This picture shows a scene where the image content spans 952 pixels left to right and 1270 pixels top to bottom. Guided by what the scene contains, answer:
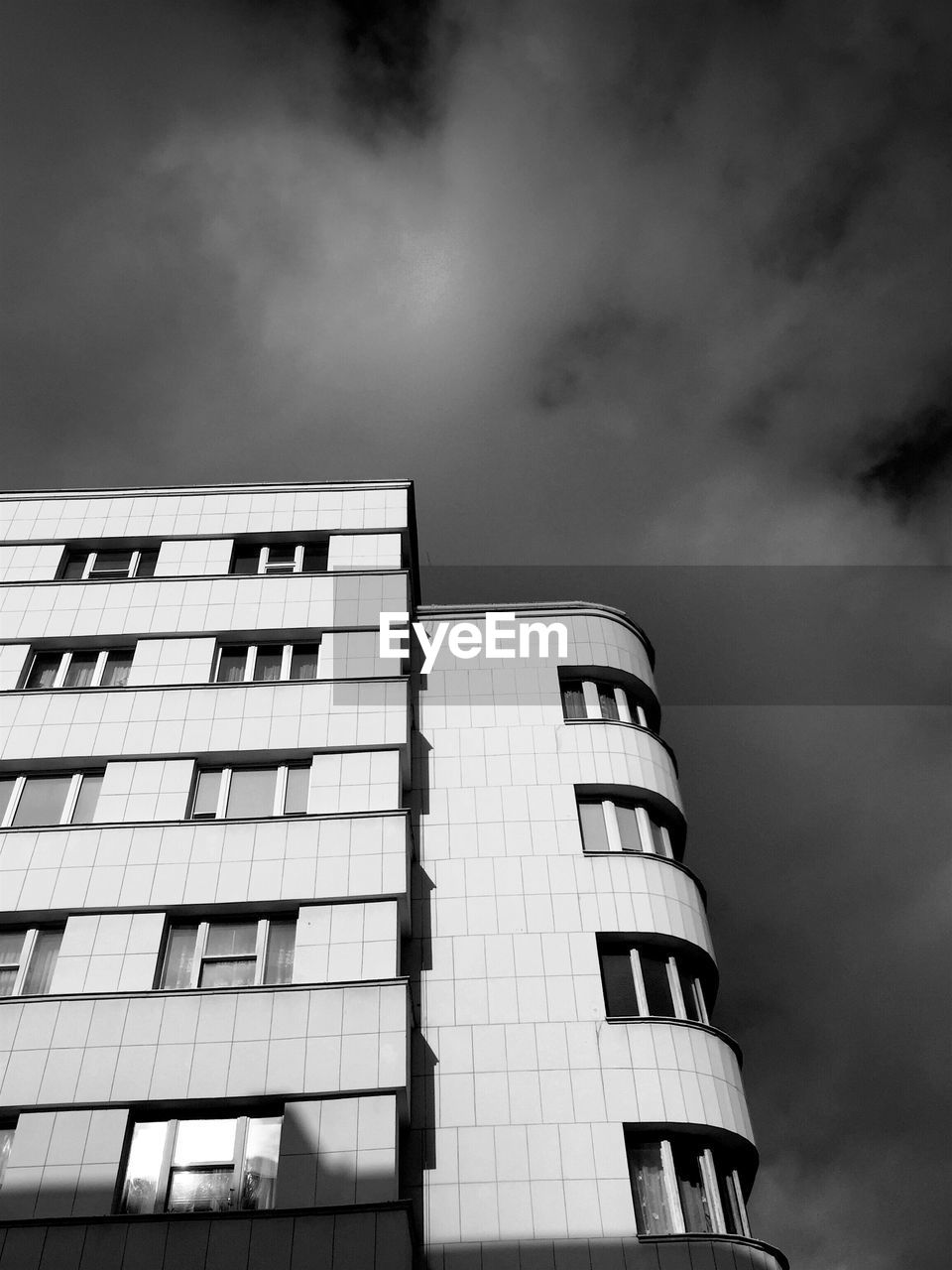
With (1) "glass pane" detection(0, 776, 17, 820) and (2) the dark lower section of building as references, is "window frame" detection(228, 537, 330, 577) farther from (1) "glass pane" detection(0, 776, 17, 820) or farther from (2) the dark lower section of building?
(2) the dark lower section of building

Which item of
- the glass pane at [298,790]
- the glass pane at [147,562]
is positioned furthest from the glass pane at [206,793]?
the glass pane at [147,562]

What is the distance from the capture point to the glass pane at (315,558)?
27.8 metres

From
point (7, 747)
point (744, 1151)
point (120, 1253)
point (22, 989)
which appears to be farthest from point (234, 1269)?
point (7, 747)

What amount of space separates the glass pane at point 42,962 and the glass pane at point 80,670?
6734mm

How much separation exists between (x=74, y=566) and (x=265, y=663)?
6.74m

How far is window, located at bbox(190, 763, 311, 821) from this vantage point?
22.2 metres

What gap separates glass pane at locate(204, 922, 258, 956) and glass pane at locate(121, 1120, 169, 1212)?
10.8 ft

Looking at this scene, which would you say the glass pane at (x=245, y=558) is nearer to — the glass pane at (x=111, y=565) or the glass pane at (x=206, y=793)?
the glass pane at (x=111, y=565)

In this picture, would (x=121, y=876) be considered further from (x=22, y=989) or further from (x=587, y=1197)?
(x=587, y=1197)

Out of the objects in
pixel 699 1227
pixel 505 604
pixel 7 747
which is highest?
pixel 505 604

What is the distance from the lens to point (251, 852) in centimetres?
2075

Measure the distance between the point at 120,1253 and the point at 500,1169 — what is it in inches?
262

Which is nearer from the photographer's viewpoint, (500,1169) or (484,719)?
(500,1169)

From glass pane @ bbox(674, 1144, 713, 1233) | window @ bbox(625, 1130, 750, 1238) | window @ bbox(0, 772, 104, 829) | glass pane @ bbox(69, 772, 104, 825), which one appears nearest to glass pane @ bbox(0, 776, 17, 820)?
window @ bbox(0, 772, 104, 829)
